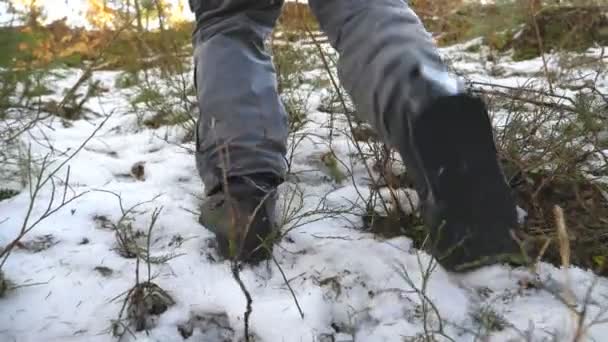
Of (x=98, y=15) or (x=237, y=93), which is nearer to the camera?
(x=237, y=93)

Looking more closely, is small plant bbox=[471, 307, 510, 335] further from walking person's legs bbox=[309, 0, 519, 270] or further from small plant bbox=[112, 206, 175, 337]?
small plant bbox=[112, 206, 175, 337]

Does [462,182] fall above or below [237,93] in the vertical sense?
below

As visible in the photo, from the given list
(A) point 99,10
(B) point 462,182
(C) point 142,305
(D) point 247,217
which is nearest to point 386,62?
(B) point 462,182

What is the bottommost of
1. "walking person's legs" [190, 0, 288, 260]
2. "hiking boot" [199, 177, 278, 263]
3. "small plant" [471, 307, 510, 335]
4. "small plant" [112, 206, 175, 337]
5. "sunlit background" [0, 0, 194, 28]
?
"small plant" [471, 307, 510, 335]

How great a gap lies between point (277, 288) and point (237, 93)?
1.32ft

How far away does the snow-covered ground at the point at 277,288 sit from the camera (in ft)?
2.86

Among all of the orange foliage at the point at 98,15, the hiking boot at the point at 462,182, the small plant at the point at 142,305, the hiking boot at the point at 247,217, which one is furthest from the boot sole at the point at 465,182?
the orange foliage at the point at 98,15

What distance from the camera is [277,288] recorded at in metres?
1.00

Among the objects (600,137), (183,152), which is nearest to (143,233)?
(183,152)

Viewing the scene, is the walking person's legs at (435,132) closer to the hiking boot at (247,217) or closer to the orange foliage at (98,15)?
the hiking boot at (247,217)

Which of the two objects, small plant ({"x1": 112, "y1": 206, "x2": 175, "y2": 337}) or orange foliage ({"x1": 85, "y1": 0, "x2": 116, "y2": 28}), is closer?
small plant ({"x1": 112, "y1": 206, "x2": 175, "y2": 337})

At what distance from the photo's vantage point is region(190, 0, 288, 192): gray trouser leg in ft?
3.59

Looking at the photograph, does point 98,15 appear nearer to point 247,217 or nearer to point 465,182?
point 247,217

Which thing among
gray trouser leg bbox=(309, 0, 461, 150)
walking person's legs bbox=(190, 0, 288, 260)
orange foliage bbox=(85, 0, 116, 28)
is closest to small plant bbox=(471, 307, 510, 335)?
gray trouser leg bbox=(309, 0, 461, 150)
